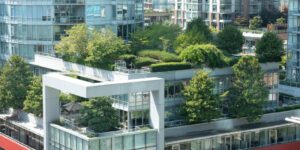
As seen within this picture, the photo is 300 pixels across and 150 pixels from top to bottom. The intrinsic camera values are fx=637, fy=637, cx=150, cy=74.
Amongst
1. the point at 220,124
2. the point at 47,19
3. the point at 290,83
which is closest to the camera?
the point at 220,124

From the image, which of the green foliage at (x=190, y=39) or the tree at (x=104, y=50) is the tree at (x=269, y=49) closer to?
the green foliage at (x=190, y=39)

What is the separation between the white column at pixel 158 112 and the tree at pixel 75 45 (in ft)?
45.6

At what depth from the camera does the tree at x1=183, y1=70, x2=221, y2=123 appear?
47.6 m

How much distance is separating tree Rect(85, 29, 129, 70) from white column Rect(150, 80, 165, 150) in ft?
26.0

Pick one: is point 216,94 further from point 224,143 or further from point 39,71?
point 39,71

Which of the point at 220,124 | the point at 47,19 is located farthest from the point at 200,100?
the point at 47,19

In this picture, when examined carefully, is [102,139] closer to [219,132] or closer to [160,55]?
[219,132]

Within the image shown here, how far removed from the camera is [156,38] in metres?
60.6

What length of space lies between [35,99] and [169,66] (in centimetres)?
1147

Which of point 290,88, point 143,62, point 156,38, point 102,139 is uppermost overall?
point 156,38

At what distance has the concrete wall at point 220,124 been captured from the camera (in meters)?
47.5

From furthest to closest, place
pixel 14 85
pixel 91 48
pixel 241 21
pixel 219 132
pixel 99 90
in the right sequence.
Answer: pixel 241 21 → pixel 14 85 → pixel 91 48 → pixel 219 132 → pixel 99 90

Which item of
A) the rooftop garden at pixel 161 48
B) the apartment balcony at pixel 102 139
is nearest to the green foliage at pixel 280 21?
the rooftop garden at pixel 161 48

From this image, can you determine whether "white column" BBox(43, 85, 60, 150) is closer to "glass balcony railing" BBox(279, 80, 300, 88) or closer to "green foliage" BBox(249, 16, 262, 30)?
"glass balcony railing" BBox(279, 80, 300, 88)
